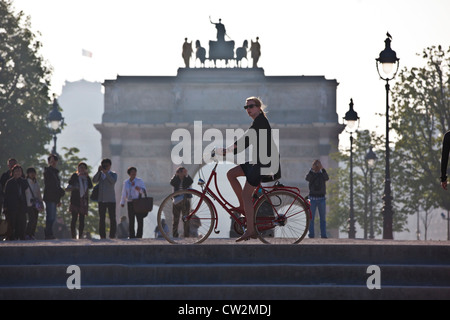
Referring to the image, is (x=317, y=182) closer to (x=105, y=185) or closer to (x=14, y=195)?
(x=105, y=185)

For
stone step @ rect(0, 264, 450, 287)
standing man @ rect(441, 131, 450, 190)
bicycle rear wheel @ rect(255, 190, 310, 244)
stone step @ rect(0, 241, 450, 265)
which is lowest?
stone step @ rect(0, 264, 450, 287)

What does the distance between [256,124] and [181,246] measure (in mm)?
2001

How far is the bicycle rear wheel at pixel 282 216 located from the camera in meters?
15.2

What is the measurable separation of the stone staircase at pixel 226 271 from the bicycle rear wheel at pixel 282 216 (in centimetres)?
75

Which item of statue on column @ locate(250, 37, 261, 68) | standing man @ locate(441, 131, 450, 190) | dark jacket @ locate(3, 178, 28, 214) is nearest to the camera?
standing man @ locate(441, 131, 450, 190)

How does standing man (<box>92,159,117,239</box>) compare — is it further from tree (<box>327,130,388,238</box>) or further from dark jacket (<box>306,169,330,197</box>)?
tree (<box>327,130,388,238</box>)

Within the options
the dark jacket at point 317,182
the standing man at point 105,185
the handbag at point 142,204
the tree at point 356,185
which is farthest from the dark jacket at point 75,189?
the tree at point 356,185

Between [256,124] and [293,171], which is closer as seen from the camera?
[256,124]

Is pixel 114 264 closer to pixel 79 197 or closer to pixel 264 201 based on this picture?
pixel 264 201

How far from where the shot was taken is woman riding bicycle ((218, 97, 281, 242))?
1452 cm

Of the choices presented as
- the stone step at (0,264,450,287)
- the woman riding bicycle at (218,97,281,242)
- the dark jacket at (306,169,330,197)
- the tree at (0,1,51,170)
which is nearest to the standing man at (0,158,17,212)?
the dark jacket at (306,169,330,197)

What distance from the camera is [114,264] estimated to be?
1405cm

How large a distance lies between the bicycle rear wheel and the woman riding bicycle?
0.41m
